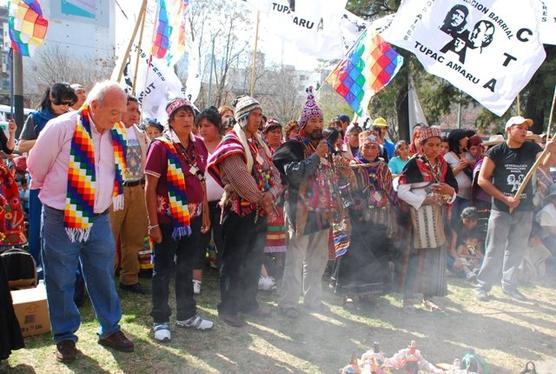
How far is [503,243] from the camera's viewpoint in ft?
18.2

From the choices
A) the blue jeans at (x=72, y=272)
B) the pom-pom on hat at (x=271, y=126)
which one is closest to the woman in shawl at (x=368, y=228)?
the pom-pom on hat at (x=271, y=126)

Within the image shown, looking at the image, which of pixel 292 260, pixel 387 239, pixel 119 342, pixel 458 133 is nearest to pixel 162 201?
pixel 119 342

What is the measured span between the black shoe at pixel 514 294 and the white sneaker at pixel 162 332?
153 inches

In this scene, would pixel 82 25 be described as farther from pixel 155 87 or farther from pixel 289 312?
pixel 289 312

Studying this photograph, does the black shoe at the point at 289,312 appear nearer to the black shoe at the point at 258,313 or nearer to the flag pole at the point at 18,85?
the black shoe at the point at 258,313

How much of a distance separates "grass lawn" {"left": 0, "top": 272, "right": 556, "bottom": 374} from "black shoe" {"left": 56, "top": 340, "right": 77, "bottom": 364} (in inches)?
1.5

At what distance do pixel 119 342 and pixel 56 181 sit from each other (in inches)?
48.8

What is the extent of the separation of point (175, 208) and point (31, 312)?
131 centimetres

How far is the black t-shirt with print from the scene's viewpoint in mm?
5367

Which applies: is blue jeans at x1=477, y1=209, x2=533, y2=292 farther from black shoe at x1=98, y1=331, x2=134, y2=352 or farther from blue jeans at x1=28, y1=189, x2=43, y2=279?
blue jeans at x1=28, y1=189, x2=43, y2=279

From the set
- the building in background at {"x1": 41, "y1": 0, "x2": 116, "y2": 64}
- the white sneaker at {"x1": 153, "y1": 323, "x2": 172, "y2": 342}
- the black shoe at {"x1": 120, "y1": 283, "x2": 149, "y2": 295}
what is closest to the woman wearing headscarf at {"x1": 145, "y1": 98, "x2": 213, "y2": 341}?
the white sneaker at {"x1": 153, "y1": 323, "x2": 172, "y2": 342}

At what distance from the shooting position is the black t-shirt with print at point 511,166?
5.37 m

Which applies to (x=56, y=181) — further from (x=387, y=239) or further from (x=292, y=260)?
(x=387, y=239)

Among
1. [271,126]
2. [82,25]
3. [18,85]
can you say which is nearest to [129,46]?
[271,126]
